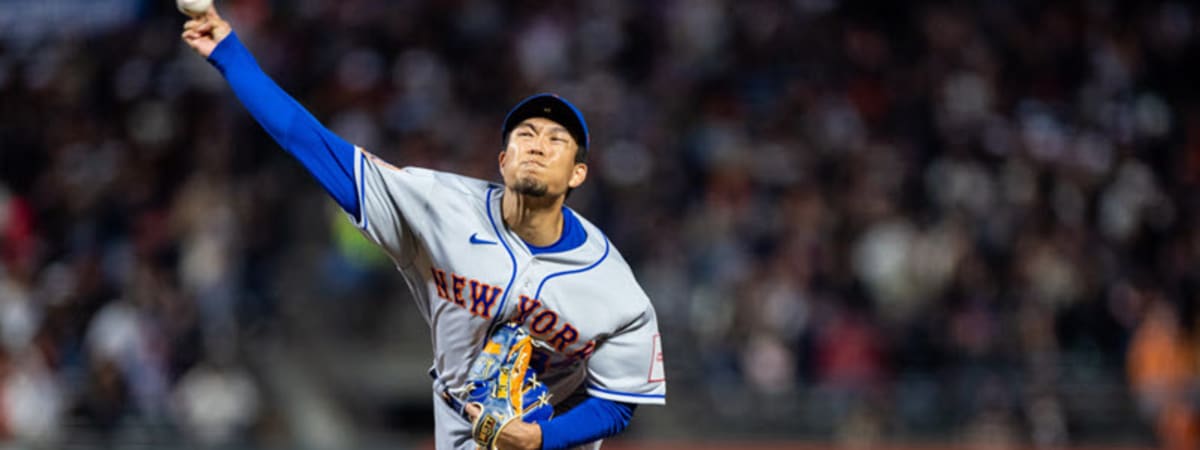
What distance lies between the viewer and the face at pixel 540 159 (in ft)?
15.8

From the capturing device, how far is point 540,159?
483 cm

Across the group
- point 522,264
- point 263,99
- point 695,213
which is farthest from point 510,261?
point 695,213

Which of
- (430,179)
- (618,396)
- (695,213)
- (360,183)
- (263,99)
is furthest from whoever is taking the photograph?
(695,213)

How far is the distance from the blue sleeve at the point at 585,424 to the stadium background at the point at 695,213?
6985 millimetres

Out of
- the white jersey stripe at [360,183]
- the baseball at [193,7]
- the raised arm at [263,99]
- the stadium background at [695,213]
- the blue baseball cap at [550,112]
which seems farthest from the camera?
the stadium background at [695,213]

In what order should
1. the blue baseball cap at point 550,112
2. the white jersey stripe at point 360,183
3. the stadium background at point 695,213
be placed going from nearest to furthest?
the white jersey stripe at point 360,183
the blue baseball cap at point 550,112
the stadium background at point 695,213

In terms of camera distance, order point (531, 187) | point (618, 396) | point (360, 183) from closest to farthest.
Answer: point (360, 183)
point (531, 187)
point (618, 396)

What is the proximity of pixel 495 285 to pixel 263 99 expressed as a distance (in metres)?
0.91

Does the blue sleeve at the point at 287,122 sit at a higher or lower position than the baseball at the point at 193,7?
lower

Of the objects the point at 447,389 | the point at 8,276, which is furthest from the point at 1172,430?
the point at 8,276

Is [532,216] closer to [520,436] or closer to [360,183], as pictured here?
[360,183]

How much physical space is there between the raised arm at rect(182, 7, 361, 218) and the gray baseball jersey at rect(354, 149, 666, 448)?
112 millimetres

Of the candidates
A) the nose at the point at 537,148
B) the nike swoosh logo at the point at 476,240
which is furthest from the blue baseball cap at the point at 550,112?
the nike swoosh logo at the point at 476,240

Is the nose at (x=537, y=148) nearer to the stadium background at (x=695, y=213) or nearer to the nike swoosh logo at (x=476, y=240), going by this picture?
the nike swoosh logo at (x=476, y=240)
